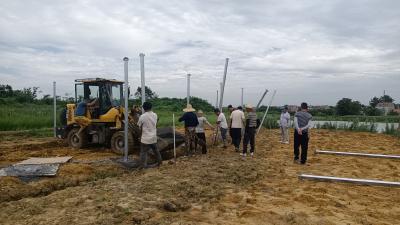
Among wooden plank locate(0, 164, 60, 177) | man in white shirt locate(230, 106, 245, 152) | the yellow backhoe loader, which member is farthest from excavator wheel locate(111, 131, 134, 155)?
man in white shirt locate(230, 106, 245, 152)

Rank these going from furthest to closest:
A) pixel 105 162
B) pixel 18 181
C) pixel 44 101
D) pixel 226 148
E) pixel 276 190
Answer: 1. pixel 44 101
2. pixel 226 148
3. pixel 105 162
4. pixel 18 181
5. pixel 276 190

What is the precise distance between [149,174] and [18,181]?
2.48 meters

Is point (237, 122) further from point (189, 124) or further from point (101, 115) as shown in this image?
point (101, 115)

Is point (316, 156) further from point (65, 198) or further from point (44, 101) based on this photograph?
point (44, 101)

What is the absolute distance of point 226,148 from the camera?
12938 mm

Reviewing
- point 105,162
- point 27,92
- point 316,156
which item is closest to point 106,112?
point 105,162

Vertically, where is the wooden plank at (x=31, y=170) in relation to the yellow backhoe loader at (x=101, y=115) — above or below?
below

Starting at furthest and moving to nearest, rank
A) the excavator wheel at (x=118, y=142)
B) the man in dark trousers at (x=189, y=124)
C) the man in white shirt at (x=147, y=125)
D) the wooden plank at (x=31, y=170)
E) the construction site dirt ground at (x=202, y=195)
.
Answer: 1. the excavator wheel at (x=118, y=142)
2. the man in dark trousers at (x=189, y=124)
3. the man in white shirt at (x=147, y=125)
4. the wooden plank at (x=31, y=170)
5. the construction site dirt ground at (x=202, y=195)

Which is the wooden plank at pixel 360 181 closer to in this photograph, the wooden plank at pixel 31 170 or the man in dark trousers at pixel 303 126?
the man in dark trousers at pixel 303 126

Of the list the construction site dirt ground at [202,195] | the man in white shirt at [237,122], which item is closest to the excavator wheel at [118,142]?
the construction site dirt ground at [202,195]

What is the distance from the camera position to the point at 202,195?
6.26 m

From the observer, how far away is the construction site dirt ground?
16.8ft

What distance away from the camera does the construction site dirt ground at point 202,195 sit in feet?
16.8

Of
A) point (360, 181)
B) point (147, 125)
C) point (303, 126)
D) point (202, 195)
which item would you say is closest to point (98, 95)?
point (147, 125)
